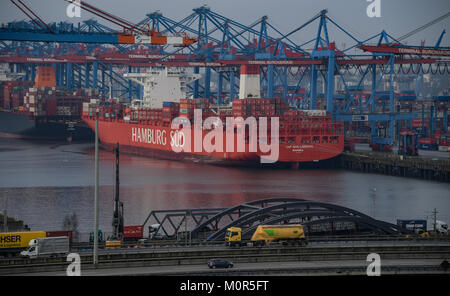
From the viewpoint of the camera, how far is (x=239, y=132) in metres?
54.2

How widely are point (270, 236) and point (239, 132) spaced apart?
34494mm

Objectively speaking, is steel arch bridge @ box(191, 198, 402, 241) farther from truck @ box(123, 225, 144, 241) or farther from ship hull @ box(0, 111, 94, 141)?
ship hull @ box(0, 111, 94, 141)

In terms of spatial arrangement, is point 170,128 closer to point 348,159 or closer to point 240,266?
point 348,159

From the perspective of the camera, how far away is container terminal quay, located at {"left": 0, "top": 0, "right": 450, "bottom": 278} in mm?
17453

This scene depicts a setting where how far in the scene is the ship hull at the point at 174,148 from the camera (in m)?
53.4

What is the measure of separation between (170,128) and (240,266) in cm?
4550

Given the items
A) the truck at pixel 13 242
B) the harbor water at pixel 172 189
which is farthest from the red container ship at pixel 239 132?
the truck at pixel 13 242

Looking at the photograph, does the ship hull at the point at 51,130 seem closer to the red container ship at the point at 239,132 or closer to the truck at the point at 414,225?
the red container ship at the point at 239,132

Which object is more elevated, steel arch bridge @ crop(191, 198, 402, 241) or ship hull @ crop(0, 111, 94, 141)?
ship hull @ crop(0, 111, 94, 141)

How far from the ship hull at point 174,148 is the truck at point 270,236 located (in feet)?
109

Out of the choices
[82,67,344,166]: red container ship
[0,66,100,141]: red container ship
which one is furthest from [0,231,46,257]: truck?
[0,66,100,141]: red container ship

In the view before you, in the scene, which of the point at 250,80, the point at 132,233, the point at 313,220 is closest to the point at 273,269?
the point at 313,220
